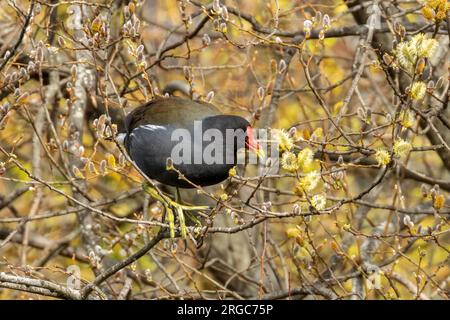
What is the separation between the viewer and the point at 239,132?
4793mm

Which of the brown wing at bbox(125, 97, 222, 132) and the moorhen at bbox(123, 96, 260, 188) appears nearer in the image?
the moorhen at bbox(123, 96, 260, 188)

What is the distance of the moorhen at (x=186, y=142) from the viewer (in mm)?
4562

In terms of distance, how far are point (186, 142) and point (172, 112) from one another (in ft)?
0.77

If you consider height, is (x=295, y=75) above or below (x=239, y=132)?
above

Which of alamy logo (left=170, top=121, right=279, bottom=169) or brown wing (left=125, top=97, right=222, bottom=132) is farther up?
brown wing (left=125, top=97, right=222, bottom=132)

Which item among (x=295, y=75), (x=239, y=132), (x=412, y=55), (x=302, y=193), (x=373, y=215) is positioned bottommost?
(x=302, y=193)

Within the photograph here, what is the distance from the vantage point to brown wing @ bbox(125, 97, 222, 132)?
4.73 metres

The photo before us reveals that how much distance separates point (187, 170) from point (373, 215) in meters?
4.34

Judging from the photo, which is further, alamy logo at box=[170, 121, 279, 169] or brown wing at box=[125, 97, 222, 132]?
brown wing at box=[125, 97, 222, 132]

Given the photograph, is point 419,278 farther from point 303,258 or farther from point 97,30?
point 97,30

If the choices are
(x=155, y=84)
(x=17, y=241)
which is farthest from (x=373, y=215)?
(x=17, y=241)

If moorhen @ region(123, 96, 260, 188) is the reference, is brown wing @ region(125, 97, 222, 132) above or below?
above

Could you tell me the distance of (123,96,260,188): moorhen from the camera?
456 cm
